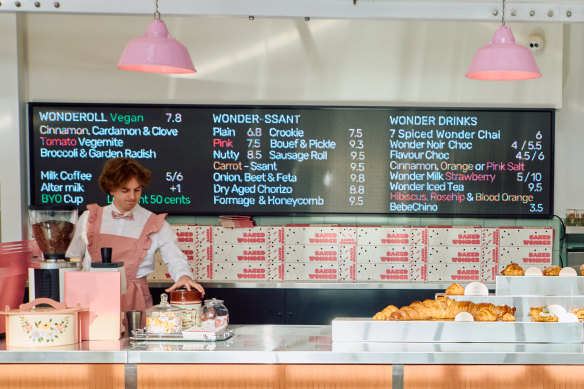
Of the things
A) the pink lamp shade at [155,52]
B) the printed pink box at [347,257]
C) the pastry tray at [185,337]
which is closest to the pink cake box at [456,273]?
the printed pink box at [347,257]

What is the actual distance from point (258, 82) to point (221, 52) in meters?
0.36

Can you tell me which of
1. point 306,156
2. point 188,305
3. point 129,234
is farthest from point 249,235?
point 188,305

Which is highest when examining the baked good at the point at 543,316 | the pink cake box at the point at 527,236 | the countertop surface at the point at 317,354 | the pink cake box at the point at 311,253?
the pink cake box at the point at 527,236

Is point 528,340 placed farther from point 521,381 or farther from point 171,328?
point 171,328

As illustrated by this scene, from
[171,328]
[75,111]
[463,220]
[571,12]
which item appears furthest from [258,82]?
[171,328]

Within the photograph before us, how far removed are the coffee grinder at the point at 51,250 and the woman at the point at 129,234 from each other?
1.93 ft

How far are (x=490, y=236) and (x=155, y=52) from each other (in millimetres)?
2975

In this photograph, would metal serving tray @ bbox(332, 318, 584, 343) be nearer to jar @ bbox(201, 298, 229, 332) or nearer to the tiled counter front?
jar @ bbox(201, 298, 229, 332)

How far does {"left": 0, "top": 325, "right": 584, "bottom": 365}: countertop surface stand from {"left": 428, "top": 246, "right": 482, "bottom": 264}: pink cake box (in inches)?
83.9

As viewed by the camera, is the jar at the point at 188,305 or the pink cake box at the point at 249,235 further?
the pink cake box at the point at 249,235

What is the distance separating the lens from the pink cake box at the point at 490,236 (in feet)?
15.3

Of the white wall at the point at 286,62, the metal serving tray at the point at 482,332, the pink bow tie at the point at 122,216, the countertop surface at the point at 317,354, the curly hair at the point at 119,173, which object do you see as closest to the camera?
the countertop surface at the point at 317,354

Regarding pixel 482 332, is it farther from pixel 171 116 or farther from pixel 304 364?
pixel 171 116

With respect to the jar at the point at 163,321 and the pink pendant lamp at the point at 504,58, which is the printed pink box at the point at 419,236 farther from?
the jar at the point at 163,321
